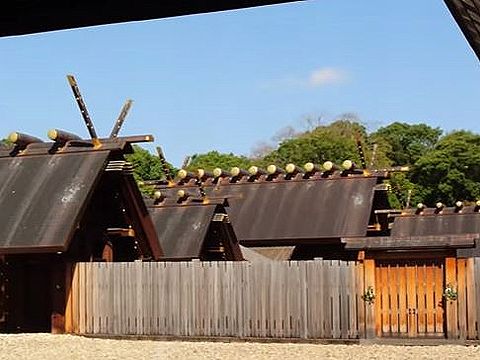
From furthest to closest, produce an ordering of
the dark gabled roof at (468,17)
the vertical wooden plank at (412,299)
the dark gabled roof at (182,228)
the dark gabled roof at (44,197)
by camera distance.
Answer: the dark gabled roof at (182,228) < the dark gabled roof at (44,197) < the vertical wooden plank at (412,299) < the dark gabled roof at (468,17)

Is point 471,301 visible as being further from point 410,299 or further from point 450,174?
point 450,174

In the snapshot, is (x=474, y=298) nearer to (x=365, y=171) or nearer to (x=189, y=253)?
(x=189, y=253)

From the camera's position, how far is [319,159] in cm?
6706

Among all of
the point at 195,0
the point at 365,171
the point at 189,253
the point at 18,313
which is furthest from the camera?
the point at 365,171

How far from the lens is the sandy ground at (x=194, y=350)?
46.8 ft

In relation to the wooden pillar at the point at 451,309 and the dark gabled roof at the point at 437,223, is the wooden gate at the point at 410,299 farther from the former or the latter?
the dark gabled roof at the point at 437,223

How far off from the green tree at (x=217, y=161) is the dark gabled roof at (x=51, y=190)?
46761 millimetres

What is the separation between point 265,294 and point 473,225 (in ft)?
64.2

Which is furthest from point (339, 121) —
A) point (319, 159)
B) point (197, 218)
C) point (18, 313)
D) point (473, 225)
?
point (18, 313)

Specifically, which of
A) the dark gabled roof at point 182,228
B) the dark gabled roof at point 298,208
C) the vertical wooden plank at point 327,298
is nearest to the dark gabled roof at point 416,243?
the vertical wooden plank at point 327,298

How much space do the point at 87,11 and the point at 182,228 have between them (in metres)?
21.4

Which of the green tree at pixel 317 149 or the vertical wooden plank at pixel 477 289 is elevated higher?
the green tree at pixel 317 149

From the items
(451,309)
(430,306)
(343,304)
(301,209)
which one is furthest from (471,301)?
(301,209)

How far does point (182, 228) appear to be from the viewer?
24.0 metres
